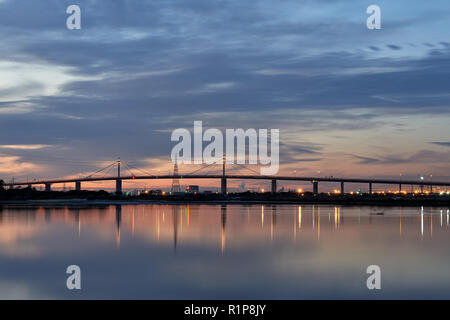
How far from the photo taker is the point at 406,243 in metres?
19.2

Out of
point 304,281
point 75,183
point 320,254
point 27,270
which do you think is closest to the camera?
point 304,281

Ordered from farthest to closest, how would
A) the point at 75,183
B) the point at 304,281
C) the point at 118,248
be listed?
the point at 75,183 → the point at 118,248 → the point at 304,281

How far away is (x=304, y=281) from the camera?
457 inches

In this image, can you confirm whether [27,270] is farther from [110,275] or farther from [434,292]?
[434,292]

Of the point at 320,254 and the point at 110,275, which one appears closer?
the point at 110,275

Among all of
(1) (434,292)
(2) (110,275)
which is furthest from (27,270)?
(1) (434,292)
